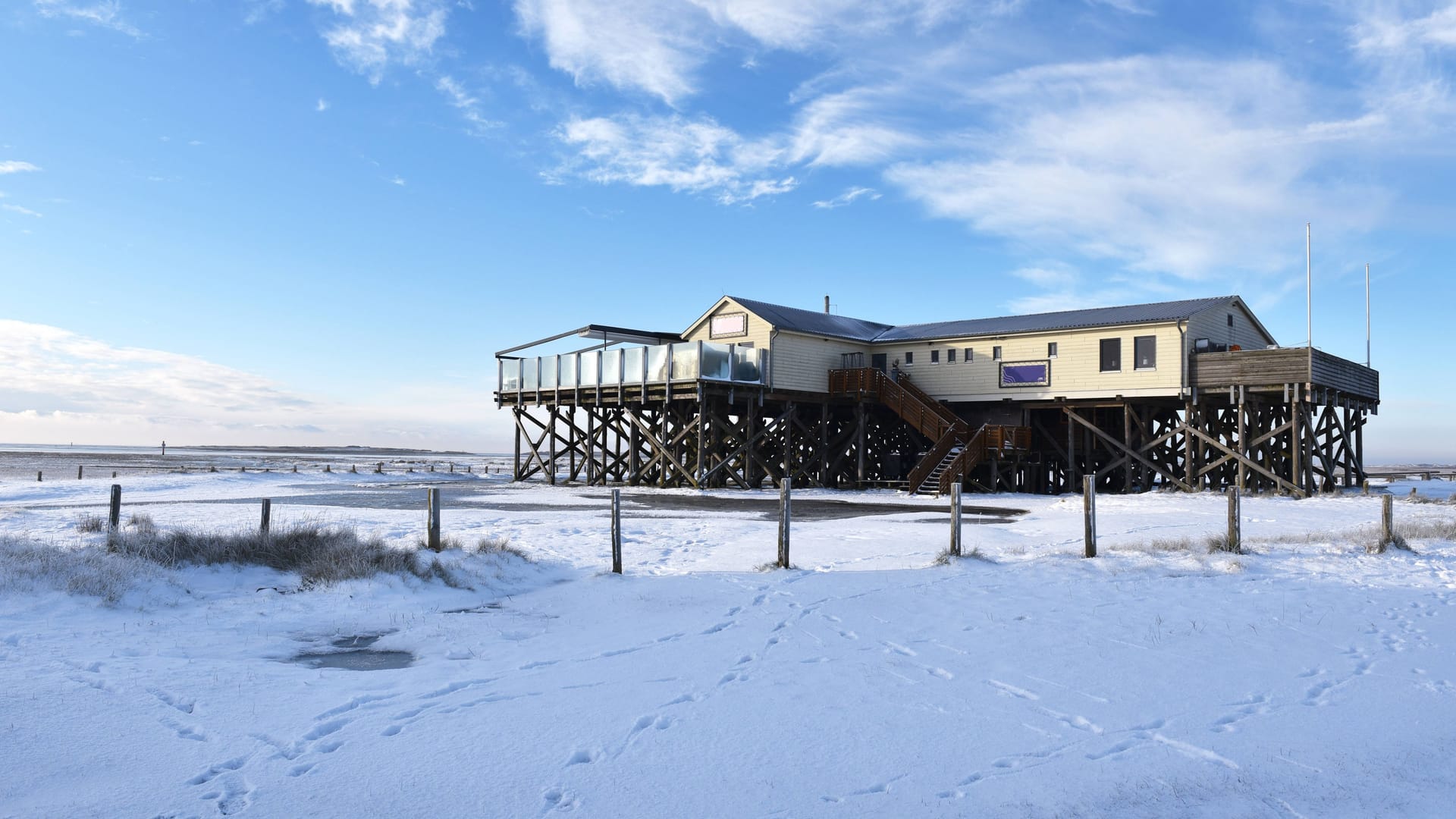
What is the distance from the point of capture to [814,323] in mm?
38938

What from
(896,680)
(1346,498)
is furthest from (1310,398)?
(896,680)

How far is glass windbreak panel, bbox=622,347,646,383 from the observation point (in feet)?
120

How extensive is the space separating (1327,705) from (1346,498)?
80.8ft

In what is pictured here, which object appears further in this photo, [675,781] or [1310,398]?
[1310,398]

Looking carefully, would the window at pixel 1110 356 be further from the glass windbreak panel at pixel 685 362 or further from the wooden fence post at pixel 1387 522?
the wooden fence post at pixel 1387 522

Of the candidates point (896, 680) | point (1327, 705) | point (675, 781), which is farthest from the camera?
point (896, 680)

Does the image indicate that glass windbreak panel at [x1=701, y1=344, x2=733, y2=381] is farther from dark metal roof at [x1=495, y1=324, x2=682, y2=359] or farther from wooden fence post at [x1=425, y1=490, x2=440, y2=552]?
wooden fence post at [x1=425, y1=490, x2=440, y2=552]

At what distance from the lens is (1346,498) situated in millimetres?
27953

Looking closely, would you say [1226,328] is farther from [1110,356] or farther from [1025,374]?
[1025,374]

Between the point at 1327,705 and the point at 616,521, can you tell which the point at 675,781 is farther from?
the point at 616,521

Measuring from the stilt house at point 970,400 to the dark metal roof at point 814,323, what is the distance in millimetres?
145

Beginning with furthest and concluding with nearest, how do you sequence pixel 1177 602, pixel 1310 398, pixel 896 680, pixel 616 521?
pixel 1310 398
pixel 616 521
pixel 1177 602
pixel 896 680

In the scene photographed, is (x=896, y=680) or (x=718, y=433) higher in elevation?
(x=718, y=433)

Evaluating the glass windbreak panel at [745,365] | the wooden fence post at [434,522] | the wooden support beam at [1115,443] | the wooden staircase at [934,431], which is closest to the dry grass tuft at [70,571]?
the wooden fence post at [434,522]
